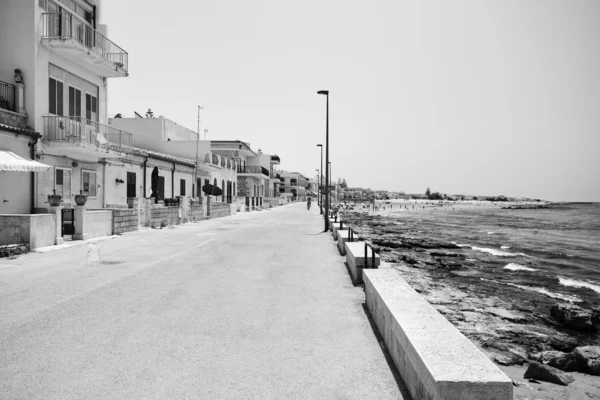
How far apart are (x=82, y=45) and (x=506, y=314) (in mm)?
19084

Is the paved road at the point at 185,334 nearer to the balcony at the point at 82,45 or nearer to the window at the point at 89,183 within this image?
the window at the point at 89,183

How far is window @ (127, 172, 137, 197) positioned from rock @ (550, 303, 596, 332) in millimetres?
23534

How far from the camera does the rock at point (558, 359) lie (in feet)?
21.9

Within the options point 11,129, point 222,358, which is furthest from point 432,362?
point 11,129

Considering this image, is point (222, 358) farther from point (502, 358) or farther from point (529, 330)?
point (529, 330)

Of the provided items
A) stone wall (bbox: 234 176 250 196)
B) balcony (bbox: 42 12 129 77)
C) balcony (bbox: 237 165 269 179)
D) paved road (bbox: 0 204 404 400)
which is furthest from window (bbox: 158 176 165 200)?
stone wall (bbox: 234 176 250 196)

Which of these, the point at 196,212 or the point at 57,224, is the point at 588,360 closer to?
the point at 57,224

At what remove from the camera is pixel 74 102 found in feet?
62.7

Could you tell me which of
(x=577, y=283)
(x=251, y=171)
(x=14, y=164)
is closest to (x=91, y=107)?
(x=14, y=164)

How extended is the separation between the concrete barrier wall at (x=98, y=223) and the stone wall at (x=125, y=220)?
A: 0.38 metres

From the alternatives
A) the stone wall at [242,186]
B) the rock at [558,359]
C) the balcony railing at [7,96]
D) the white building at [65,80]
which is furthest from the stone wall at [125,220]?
the stone wall at [242,186]

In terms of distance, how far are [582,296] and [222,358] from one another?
13.9 meters

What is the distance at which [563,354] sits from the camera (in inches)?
280

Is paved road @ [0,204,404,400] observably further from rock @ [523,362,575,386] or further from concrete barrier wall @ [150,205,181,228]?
concrete barrier wall @ [150,205,181,228]
